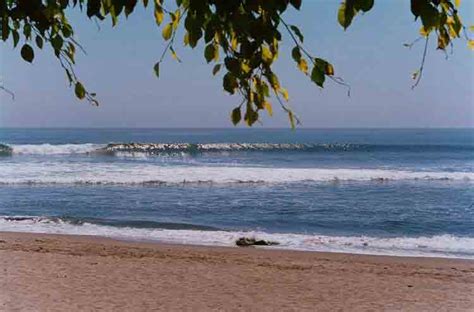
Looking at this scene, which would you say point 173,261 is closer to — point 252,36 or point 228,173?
point 252,36

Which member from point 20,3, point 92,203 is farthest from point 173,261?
point 92,203

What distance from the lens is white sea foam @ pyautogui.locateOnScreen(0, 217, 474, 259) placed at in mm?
10844

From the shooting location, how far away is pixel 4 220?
1369cm

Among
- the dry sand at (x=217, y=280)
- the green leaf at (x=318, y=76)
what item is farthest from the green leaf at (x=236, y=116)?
the dry sand at (x=217, y=280)

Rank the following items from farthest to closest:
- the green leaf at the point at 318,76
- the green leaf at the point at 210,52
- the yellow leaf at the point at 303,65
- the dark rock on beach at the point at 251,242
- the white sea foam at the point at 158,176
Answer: the white sea foam at the point at 158,176
the dark rock on beach at the point at 251,242
the green leaf at the point at 210,52
the yellow leaf at the point at 303,65
the green leaf at the point at 318,76

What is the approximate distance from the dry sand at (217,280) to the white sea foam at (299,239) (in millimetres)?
1043

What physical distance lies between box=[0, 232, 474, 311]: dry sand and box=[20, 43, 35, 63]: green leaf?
462 cm

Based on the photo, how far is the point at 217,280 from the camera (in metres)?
7.50

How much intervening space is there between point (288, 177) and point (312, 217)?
1045 centimetres

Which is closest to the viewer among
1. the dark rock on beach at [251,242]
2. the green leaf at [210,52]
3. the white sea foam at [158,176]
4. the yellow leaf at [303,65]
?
the yellow leaf at [303,65]

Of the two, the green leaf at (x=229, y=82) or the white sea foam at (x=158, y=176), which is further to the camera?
the white sea foam at (x=158, y=176)

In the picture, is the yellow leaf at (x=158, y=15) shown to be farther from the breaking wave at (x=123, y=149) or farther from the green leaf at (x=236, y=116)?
the breaking wave at (x=123, y=149)

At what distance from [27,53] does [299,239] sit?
1030 cm

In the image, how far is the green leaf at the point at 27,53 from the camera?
1.78m
